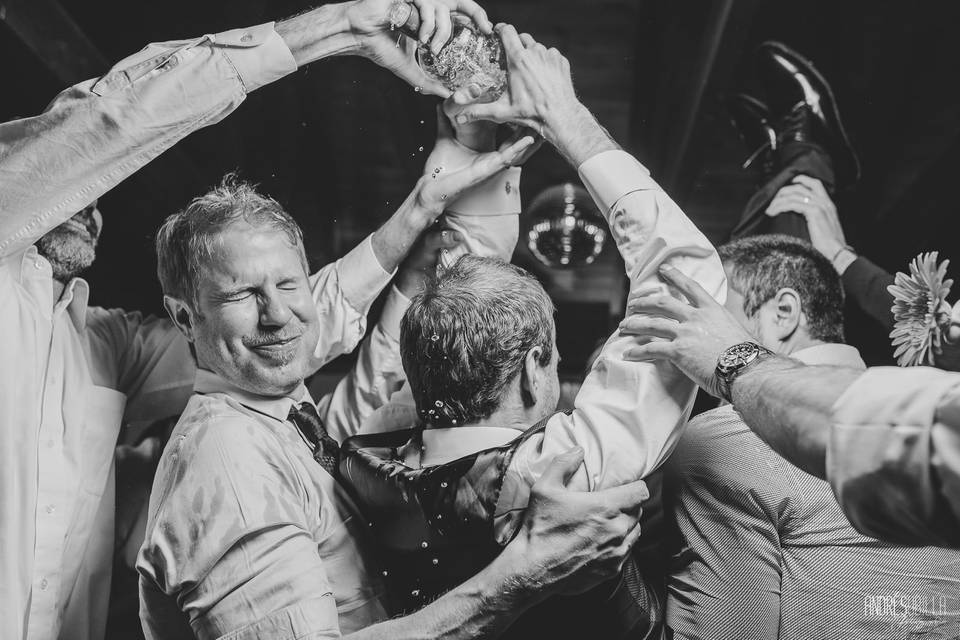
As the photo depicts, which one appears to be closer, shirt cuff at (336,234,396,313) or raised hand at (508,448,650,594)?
raised hand at (508,448,650,594)

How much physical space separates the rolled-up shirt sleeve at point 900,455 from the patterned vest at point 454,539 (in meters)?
0.62

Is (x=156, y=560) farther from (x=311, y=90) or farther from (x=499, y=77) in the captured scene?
(x=311, y=90)

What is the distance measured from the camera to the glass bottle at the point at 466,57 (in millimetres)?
1931

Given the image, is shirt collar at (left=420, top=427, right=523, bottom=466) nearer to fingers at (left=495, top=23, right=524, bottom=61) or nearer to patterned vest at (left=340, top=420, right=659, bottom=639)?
patterned vest at (left=340, top=420, right=659, bottom=639)

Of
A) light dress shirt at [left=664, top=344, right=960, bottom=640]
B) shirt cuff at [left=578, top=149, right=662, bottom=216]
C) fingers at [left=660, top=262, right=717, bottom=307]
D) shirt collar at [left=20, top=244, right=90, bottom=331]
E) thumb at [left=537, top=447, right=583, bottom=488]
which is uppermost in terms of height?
shirt cuff at [left=578, top=149, right=662, bottom=216]

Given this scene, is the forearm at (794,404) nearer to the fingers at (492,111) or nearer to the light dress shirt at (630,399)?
the light dress shirt at (630,399)

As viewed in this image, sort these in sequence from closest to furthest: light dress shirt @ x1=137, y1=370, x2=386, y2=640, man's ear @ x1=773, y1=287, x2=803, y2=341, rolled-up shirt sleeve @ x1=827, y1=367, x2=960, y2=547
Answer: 1. rolled-up shirt sleeve @ x1=827, y1=367, x2=960, y2=547
2. light dress shirt @ x1=137, y1=370, x2=386, y2=640
3. man's ear @ x1=773, y1=287, x2=803, y2=341

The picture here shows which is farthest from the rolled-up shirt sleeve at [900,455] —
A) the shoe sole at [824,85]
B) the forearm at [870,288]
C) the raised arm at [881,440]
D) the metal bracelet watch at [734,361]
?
the shoe sole at [824,85]

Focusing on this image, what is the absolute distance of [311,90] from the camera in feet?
16.4

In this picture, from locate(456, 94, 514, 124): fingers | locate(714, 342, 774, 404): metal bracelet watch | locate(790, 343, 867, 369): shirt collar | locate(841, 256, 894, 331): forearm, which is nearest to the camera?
locate(714, 342, 774, 404): metal bracelet watch

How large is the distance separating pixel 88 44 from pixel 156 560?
9.28 feet

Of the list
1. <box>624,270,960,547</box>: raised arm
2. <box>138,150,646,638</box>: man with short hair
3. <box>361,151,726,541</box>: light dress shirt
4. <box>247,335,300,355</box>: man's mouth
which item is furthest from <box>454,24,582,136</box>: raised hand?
<box>624,270,960,547</box>: raised arm

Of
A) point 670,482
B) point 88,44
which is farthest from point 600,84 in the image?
point 670,482

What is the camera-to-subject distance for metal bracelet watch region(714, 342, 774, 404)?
138 cm
